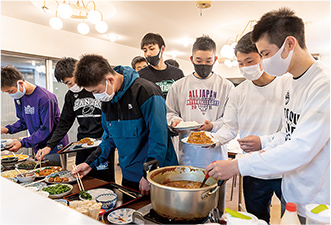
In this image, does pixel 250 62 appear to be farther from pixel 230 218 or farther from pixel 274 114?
pixel 230 218

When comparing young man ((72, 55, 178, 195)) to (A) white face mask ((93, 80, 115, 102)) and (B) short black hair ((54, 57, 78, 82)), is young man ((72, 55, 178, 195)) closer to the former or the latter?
(A) white face mask ((93, 80, 115, 102))

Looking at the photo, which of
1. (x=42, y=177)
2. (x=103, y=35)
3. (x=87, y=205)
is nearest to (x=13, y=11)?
(x=103, y=35)

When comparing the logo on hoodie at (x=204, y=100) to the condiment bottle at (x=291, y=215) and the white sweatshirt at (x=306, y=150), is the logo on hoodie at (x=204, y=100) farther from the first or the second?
the condiment bottle at (x=291, y=215)

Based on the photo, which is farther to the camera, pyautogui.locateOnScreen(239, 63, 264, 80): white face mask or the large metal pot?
pyautogui.locateOnScreen(239, 63, 264, 80): white face mask

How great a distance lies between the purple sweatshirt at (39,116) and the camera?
2553 mm

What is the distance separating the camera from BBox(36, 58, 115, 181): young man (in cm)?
240

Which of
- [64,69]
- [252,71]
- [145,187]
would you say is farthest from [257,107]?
[64,69]

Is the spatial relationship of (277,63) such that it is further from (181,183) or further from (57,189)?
(57,189)

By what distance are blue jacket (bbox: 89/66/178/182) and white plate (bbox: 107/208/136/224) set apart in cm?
44

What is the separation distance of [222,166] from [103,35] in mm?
4964

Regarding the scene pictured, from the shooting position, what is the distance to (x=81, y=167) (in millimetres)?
1682

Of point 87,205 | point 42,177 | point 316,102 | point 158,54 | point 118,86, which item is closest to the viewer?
point 316,102

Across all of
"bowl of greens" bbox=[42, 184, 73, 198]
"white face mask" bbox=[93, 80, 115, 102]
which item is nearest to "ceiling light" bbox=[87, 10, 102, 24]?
"white face mask" bbox=[93, 80, 115, 102]

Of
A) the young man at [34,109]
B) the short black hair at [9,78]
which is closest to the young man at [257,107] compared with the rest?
the young man at [34,109]
